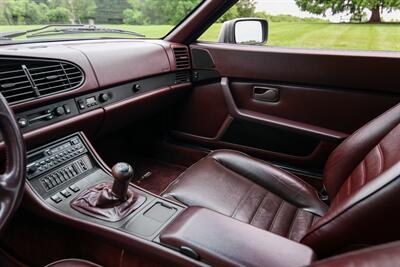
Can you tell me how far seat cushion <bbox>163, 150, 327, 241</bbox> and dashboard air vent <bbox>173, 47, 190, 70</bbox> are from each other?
78 centimetres

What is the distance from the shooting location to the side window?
5.79 ft

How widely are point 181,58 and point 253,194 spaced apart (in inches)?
41.1

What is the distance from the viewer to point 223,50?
6.55ft

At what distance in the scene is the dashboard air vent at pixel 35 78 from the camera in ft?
3.80

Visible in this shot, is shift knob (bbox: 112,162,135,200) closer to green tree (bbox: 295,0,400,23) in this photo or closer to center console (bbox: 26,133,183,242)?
center console (bbox: 26,133,183,242)

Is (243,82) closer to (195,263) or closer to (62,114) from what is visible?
(62,114)

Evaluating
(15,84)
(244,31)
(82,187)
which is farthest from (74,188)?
(244,31)

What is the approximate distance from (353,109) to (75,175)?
4.34ft

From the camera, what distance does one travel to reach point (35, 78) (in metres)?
1.26

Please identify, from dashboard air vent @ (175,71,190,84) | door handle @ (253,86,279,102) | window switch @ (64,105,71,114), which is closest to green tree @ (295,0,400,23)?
door handle @ (253,86,279,102)

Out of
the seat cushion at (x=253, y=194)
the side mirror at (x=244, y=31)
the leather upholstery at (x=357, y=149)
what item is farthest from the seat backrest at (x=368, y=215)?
the side mirror at (x=244, y=31)

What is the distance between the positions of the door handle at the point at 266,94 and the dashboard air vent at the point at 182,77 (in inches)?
17.2

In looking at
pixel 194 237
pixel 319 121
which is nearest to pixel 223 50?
pixel 319 121

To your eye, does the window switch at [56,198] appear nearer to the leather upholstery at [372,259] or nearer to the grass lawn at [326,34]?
the leather upholstery at [372,259]
